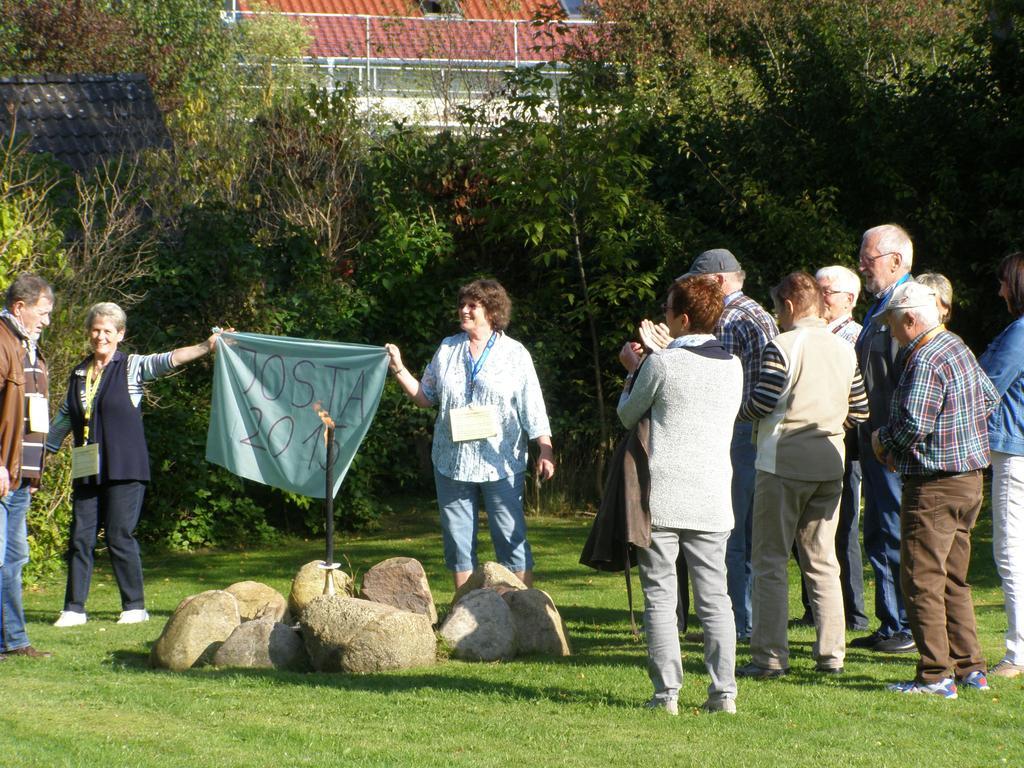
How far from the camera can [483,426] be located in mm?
7570

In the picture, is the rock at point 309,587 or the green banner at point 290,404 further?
the green banner at point 290,404

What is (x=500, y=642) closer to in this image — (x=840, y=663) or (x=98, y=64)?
(x=840, y=663)

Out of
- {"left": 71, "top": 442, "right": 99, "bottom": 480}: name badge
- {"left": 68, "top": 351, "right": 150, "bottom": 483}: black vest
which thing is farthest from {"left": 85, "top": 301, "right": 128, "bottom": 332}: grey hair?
{"left": 71, "top": 442, "right": 99, "bottom": 480}: name badge

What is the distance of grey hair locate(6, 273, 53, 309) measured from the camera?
708 centimetres

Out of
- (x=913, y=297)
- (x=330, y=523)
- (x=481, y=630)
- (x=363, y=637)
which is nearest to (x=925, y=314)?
(x=913, y=297)

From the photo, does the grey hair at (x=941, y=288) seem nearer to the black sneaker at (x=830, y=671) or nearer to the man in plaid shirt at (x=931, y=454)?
the man in plaid shirt at (x=931, y=454)

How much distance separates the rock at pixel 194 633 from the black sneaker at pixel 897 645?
3.64m

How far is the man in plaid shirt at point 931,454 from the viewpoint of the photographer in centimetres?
586

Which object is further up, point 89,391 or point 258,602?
point 89,391

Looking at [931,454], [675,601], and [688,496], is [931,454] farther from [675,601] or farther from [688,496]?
[675,601]

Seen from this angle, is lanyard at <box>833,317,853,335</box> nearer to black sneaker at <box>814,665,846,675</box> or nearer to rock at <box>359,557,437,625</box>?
black sneaker at <box>814,665,846,675</box>

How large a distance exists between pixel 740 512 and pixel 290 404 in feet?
10.1

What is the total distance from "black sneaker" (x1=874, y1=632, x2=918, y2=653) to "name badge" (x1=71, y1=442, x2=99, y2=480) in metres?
5.01

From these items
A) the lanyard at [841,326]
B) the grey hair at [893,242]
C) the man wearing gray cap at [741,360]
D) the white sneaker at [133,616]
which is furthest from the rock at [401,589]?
the grey hair at [893,242]
